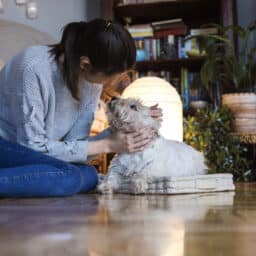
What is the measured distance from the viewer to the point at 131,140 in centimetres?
175

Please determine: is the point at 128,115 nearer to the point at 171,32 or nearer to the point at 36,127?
the point at 36,127

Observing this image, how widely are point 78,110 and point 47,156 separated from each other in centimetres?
22

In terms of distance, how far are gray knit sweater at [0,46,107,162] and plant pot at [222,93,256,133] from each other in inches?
48.1

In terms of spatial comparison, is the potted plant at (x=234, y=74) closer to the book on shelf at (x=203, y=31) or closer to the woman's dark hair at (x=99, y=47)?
the book on shelf at (x=203, y=31)

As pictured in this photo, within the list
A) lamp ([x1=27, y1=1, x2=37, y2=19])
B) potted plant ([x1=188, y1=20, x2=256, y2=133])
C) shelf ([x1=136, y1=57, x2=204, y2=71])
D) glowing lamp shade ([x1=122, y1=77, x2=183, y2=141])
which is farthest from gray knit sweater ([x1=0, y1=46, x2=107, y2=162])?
lamp ([x1=27, y1=1, x2=37, y2=19])

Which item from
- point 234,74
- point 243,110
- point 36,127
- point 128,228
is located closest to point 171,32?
point 234,74

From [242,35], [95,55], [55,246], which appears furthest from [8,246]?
[242,35]

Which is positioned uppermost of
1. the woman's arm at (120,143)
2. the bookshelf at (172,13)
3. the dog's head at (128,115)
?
the bookshelf at (172,13)

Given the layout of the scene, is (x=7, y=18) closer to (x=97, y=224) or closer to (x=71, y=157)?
(x=71, y=157)

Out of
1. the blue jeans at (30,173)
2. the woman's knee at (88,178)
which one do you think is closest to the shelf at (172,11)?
the woman's knee at (88,178)

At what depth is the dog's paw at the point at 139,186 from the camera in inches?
69.7

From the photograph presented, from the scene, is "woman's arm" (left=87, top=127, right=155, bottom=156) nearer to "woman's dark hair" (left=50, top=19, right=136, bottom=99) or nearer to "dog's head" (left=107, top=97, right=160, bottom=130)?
"dog's head" (left=107, top=97, right=160, bottom=130)

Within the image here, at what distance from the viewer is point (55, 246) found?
2.41ft

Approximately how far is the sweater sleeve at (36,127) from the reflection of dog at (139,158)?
0.56 ft
